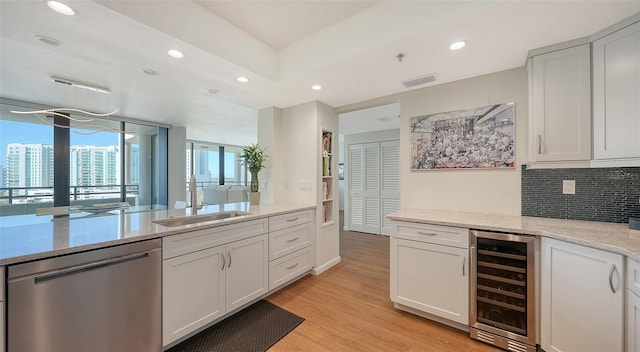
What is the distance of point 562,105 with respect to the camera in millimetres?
1788

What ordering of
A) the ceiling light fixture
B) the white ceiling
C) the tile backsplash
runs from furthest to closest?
the ceiling light fixture
the tile backsplash
the white ceiling

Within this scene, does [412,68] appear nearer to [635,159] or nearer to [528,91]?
[528,91]

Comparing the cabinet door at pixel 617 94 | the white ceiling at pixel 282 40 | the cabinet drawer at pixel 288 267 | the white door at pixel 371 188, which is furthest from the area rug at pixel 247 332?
the white door at pixel 371 188

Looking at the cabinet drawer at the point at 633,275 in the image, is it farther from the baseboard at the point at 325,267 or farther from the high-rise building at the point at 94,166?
the high-rise building at the point at 94,166

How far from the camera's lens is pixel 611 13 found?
1.46m

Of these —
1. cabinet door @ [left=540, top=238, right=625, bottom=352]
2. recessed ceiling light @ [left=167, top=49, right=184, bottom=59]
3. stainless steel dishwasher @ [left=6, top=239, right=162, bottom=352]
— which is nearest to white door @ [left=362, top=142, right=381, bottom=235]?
cabinet door @ [left=540, top=238, right=625, bottom=352]

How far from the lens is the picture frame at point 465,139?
2209mm

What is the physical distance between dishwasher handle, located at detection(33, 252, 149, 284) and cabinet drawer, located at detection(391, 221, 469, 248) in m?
2.01

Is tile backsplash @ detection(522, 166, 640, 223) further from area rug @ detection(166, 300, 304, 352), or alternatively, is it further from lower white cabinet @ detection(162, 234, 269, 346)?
lower white cabinet @ detection(162, 234, 269, 346)

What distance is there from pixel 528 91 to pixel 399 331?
231 centimetres

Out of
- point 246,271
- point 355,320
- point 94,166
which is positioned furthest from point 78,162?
Answer: point 355,320

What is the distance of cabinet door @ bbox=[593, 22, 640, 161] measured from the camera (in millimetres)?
1479

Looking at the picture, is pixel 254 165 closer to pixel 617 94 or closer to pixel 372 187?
pixel 372 187

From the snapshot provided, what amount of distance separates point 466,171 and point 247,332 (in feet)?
8.43
